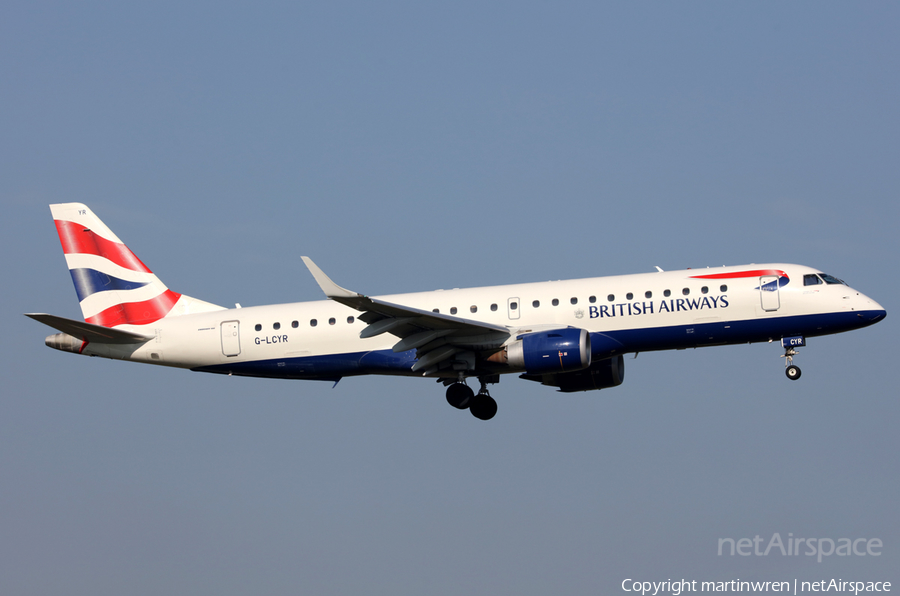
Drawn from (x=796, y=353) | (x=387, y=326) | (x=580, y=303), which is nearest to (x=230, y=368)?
(x=387, y=326)

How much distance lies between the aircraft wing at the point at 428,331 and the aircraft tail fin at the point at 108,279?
881 cm

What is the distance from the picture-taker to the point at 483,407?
35562mm

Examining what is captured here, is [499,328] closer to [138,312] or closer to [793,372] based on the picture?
[793,372]

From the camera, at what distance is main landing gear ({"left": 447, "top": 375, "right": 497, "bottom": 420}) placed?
34.8 m

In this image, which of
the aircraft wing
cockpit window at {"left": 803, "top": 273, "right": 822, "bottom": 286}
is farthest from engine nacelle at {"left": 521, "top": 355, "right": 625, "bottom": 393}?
cockpit window at {"left": 803, "top": 273, "right": 822, "bottom": 286}

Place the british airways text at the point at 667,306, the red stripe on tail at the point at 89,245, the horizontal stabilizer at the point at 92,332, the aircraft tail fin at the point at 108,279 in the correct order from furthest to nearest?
the red stripe on tail at the point at 89,245 → the aircraft tail fin at the point at 108,279 → the british airways text at the point at 667,306 → the horizontal stabilizer at the point at 92,332

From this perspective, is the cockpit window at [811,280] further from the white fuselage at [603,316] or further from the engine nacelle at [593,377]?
the engine nacelle at [593,377]

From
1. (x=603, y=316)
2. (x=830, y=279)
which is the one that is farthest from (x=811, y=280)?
(x=603, y=316)

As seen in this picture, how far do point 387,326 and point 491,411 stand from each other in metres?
6.52

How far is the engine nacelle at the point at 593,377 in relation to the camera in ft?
119

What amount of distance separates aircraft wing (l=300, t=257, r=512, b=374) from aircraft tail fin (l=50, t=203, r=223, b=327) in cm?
881

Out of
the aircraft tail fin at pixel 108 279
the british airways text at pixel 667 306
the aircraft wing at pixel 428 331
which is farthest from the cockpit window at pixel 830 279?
the aircraft tail fin at pixel 108 279

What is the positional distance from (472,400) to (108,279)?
14.7 metres

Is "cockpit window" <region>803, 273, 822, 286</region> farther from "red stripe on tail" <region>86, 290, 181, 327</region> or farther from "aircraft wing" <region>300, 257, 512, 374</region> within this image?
"red stripe on tail" <region>86, 290, 181, 327</region>
